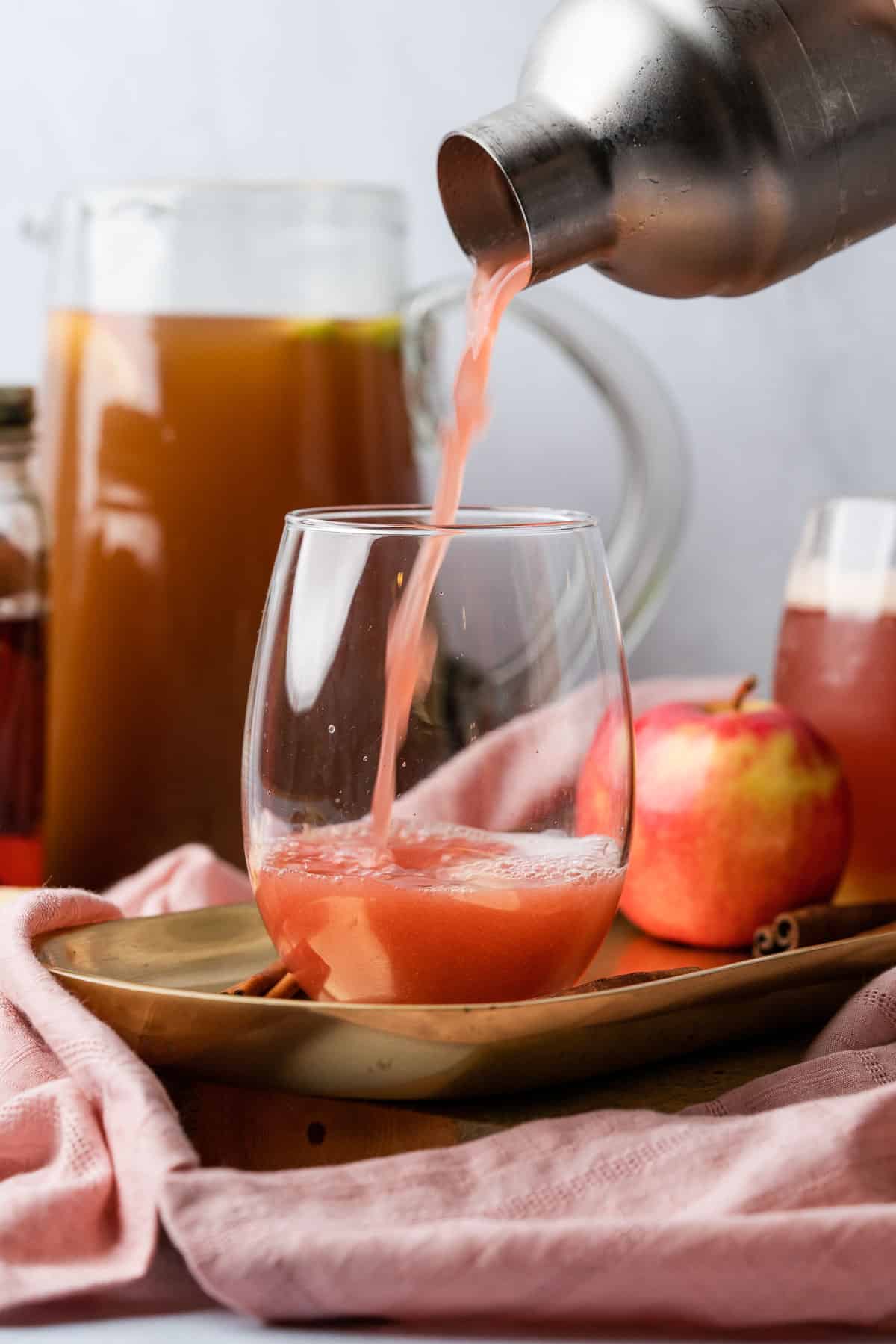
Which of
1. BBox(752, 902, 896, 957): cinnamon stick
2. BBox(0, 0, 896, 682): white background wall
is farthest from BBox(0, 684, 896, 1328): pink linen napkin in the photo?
BBox(0, 0, 896, 682): white background wall

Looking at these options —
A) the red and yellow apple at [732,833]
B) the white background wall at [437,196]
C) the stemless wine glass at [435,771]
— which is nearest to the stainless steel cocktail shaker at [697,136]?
the stemless wine glass at [435,771]

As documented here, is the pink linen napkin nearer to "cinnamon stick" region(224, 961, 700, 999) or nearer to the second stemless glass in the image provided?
"cinnamon stick" region(224, 961, 700, 999)

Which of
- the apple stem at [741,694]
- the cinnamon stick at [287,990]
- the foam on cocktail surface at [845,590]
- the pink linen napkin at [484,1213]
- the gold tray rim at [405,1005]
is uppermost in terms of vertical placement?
the foam on cocktail surface at [845,590]

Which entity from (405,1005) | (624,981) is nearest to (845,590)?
(624,981)

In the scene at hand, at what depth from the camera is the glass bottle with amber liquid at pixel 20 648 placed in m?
0.97

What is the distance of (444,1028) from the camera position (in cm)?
56

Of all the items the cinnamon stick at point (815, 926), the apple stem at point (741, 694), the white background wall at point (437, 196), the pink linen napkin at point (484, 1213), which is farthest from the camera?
the white background wall at point (437, 196)

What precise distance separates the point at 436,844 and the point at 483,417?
18 centimetres

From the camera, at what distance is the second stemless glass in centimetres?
88

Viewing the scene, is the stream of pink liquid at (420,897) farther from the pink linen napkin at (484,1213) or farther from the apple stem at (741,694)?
the apple stem at (741,694)

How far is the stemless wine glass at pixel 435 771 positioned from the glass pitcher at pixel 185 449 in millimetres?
333

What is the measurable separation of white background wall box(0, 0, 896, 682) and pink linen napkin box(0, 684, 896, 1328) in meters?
0.72

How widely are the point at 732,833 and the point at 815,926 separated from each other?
0.07m

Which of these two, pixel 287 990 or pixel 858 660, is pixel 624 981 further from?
pixel 858 660
